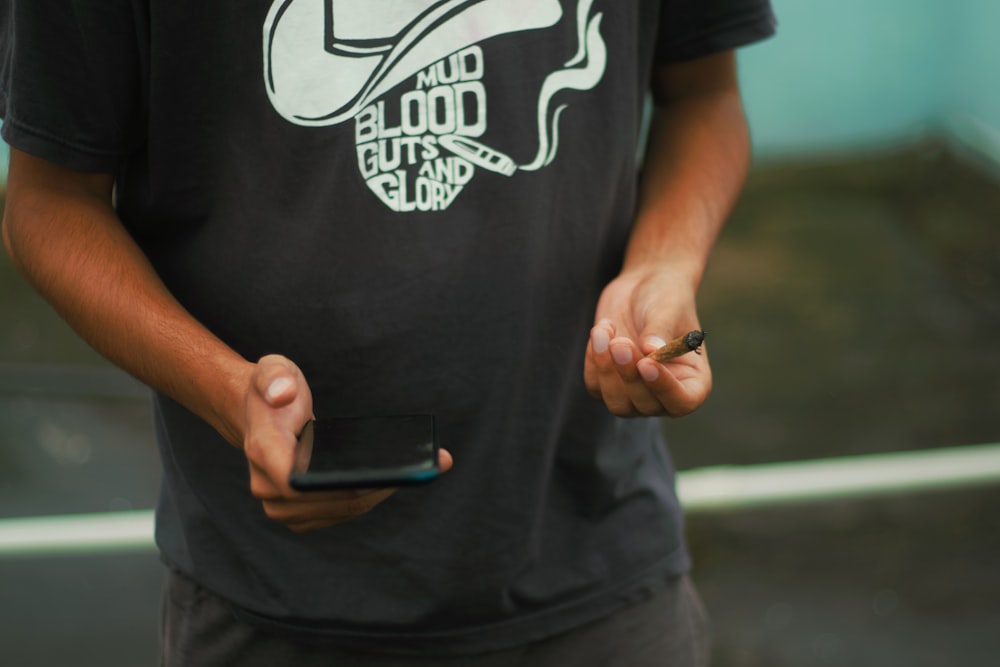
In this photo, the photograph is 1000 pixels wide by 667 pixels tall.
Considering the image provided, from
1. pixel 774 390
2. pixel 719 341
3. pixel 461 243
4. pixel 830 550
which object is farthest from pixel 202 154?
pixel 719 341

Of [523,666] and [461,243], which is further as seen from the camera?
[523,666]

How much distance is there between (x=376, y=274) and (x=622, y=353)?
255 millimetres

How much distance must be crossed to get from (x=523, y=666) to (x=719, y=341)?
3.32m

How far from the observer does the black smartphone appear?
2.72 ft

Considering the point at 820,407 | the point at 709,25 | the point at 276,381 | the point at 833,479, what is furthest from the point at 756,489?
the point at 276,381

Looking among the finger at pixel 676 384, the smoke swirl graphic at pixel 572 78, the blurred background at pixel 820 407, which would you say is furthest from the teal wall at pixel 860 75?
the finger at pixel 676 384

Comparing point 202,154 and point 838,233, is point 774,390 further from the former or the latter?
point 202,154

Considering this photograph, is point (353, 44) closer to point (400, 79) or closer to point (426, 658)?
point (400, 79)

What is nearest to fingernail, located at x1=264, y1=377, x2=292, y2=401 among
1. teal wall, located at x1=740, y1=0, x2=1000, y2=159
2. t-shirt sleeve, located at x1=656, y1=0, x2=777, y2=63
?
t-shirt sleeve, located at x1=656, y1=0, x2=777, y2=63

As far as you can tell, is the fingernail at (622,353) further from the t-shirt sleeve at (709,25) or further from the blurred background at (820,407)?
the blurred background at (820,407)

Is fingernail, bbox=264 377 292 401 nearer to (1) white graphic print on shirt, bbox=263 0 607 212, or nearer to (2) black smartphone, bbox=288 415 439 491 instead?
(2) black smartphone, bbox=288 415 439 491

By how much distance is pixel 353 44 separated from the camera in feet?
3.32

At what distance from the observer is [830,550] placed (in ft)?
10.1

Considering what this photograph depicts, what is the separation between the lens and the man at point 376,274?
3.27 feet
